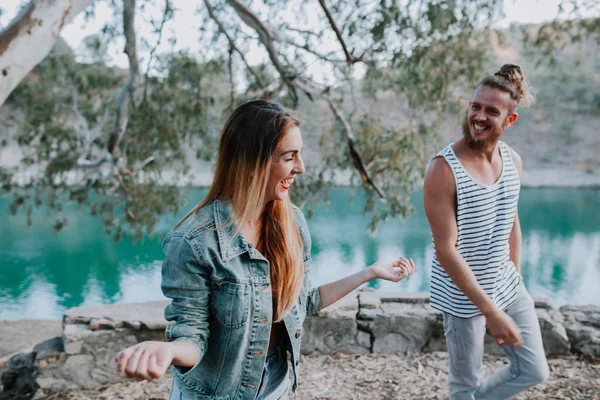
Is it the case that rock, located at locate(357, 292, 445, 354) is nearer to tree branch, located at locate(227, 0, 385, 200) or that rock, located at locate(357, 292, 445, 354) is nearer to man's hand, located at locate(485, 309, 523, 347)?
man's hand, located at locate(485, 309, 523, 347)

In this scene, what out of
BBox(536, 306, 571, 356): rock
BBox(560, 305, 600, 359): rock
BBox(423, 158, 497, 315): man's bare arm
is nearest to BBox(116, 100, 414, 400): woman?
BBox(423, 158, 497, 315): man's bare arm

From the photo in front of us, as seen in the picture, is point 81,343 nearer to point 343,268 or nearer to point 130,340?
point 130,340

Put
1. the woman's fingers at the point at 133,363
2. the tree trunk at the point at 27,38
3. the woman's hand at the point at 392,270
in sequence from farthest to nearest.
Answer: the tree trunk at the point at 27,38
the woman's hand at the point at 392,270
the woman's fingers at the point at 133,363

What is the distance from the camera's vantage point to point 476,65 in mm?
6523

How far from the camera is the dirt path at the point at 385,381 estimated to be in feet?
8.37

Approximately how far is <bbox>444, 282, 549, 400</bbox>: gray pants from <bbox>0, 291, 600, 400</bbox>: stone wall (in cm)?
106

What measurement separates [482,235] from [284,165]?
792 millimetres

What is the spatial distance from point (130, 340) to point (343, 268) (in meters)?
7.81

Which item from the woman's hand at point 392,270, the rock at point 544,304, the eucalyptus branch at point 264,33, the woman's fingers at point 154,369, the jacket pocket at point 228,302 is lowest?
the rock at point 544,304

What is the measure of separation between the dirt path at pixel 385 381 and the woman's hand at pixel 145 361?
1.70 m

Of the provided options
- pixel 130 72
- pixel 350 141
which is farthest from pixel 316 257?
pixel 130 72

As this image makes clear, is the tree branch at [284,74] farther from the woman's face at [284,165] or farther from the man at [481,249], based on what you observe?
the woman's face at [284,165]

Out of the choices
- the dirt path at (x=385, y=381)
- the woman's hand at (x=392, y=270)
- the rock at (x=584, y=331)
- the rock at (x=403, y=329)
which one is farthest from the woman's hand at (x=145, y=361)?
the rock at (x=584, y=331)

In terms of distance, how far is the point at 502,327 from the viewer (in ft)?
5.45
